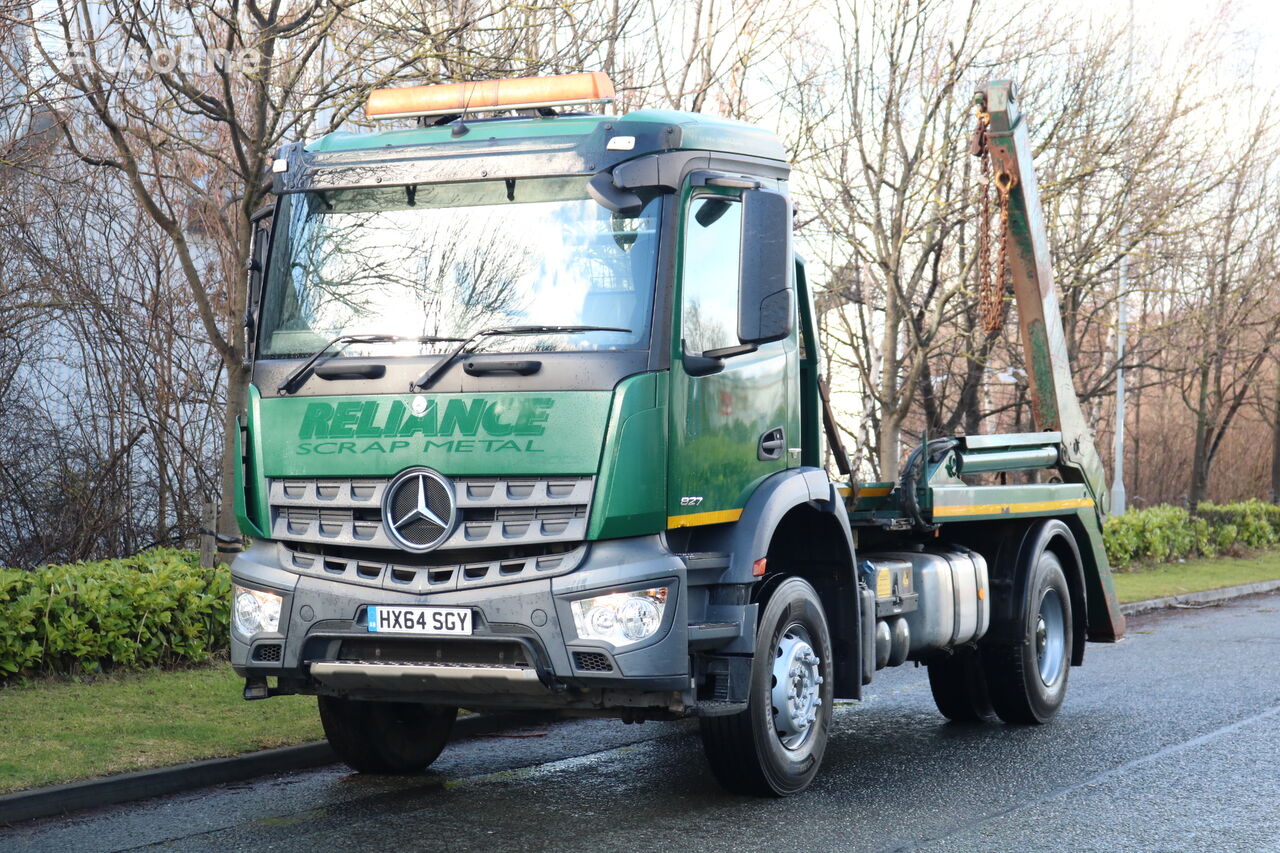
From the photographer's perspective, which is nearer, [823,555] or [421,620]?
[421,620]

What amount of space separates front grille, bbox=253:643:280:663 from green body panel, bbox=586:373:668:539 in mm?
1462

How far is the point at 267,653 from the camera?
6.07m

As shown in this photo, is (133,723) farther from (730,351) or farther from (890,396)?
(890,396)

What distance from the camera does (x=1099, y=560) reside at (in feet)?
32.6

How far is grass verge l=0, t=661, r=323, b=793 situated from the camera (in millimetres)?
6887

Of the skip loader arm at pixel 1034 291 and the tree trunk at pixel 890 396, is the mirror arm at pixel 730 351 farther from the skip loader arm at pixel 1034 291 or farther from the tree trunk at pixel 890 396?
the tree trunk at pixel 890 396

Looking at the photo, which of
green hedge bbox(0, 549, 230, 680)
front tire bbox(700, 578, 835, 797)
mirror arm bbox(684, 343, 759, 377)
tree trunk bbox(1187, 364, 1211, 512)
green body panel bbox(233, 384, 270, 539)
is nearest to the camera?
mirror arm bbox(684, 343, 759, 377)

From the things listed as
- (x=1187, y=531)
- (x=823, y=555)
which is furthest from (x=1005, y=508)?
(x=1187, y=531)

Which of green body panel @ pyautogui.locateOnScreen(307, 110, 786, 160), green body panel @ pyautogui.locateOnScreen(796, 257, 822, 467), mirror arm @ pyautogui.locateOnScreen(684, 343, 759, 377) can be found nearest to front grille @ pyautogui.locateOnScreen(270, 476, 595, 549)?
mirror arm @ pyautogui.locateOnScreen(684, 343, 759, 377)

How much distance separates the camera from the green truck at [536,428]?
18.7 ft

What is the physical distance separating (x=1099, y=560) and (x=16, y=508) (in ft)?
30.0

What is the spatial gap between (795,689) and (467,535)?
1818 mm

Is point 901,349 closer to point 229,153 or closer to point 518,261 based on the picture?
point 229,153
